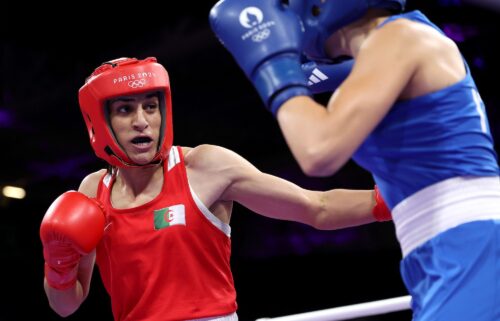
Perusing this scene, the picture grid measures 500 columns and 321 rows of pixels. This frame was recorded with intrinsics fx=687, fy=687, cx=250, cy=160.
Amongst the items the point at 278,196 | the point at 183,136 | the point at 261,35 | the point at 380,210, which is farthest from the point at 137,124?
the point at 183,136

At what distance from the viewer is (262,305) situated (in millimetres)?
7461

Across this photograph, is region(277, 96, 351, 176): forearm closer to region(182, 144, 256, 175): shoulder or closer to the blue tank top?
the blue tank top

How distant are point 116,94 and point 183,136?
5.33m

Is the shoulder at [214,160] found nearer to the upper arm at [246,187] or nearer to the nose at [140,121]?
the upper arm at [246,187]

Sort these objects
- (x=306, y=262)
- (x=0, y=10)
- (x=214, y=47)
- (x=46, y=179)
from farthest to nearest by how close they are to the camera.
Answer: (x=46, y=179) → (x=306, y=262) → (x=214, y=47) → (x=0, y=10)

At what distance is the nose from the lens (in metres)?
2.24

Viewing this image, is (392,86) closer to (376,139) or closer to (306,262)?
(376,139)

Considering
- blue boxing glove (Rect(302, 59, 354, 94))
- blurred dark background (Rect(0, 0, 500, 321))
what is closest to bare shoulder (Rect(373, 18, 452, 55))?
blue boxing glove (Rect(302, 59, 354, 94))

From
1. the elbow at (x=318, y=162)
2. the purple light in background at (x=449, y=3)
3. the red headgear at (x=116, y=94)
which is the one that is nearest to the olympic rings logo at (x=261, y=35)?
the elbow at (x=318, y=162)

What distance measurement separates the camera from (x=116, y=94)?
2.25 metres

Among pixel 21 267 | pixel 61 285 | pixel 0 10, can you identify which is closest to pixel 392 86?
pixel 61 285

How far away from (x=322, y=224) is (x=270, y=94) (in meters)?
0.89

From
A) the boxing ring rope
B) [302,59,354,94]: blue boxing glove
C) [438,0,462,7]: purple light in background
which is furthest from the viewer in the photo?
[438,0,462,7]: purple light in background

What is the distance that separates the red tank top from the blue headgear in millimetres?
824
